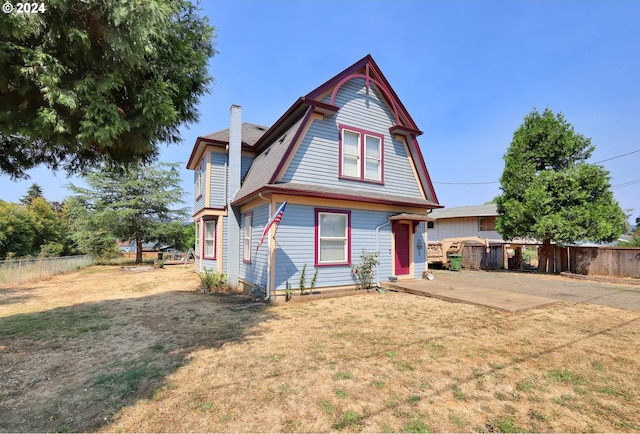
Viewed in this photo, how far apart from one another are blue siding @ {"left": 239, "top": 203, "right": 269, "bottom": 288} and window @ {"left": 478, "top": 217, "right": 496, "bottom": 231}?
24.8m

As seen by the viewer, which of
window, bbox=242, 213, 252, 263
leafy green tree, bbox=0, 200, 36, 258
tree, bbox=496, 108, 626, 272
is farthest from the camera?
leafy green tree, bbox=0, 200, 36, 258

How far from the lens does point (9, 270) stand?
1266 centimetres

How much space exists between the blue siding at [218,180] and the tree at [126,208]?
13084 mm

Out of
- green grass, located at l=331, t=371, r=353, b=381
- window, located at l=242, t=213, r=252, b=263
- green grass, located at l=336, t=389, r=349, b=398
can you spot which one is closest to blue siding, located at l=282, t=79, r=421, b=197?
window, located at l=242, t=213, r=252, b=263

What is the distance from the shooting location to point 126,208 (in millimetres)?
23156

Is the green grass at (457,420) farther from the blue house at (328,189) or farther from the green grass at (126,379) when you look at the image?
the blue house at (328,189)

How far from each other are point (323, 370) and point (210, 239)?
1100 centimetres

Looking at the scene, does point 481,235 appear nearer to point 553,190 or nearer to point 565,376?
point 553,190

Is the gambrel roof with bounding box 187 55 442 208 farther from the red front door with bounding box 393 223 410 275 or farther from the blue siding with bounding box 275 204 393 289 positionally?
the red front door with bounding box 393 223 410 275

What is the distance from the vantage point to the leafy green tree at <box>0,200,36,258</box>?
69.6 feet

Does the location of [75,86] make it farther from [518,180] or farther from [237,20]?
[518,180]

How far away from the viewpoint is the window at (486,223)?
26.7 metres

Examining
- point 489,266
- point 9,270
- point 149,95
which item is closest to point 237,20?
point 149,95

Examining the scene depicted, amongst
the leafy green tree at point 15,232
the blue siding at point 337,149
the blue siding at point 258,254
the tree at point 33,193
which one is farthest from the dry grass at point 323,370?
the tree at point 33,193
